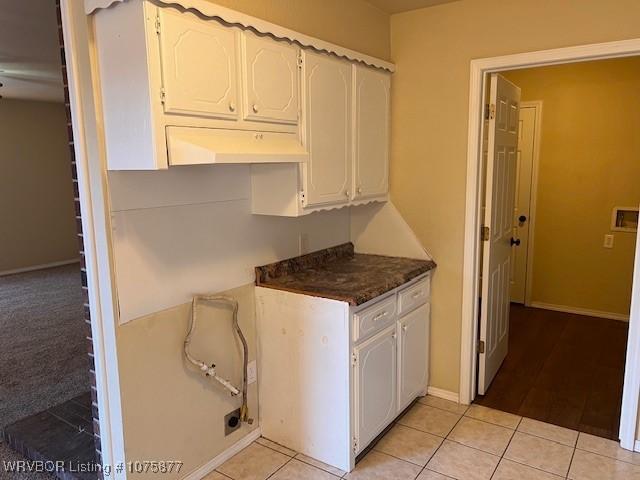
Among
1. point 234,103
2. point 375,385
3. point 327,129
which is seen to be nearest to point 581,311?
point 375,385

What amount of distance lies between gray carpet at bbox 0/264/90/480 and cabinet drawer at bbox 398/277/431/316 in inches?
81.2

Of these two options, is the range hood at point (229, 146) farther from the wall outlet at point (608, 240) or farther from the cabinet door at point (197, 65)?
the wall outlet at point (608, 240)

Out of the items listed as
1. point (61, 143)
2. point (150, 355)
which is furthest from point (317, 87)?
point (61, 143)

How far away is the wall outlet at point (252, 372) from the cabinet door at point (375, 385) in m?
0.58

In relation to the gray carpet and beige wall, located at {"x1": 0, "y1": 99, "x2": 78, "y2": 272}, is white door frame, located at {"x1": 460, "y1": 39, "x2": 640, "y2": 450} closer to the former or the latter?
the gray carpet

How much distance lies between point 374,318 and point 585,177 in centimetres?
309

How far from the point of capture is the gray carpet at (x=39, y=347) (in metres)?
3.07

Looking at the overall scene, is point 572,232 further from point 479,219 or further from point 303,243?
point 303,243

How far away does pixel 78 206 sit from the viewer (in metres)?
1.91

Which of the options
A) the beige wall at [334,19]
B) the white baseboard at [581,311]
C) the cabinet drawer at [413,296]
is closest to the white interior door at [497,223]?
the cabinet drawer at [413,296]

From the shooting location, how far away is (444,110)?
2.86 metres

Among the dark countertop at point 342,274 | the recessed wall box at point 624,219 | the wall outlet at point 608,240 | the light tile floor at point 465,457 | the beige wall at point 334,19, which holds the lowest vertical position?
the light tile floor at point 465,457

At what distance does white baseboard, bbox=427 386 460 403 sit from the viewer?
9.99 ft

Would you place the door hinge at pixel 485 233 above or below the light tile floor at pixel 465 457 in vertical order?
above
